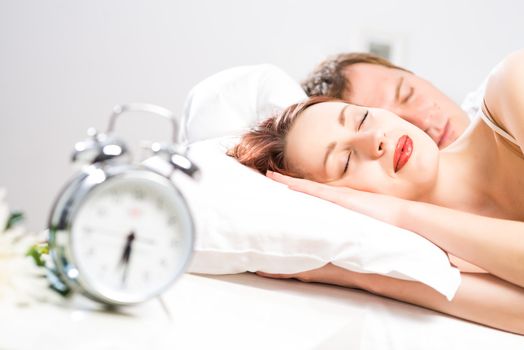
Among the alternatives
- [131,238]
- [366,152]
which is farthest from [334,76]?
[131,238]

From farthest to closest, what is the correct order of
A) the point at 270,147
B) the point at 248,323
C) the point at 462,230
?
1. the point at 270,147
2. the point at 462,230
3. the point at 248,323

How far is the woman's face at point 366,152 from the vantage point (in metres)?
1.71

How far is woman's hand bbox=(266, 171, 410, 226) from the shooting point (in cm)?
160

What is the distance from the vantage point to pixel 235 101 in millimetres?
2543

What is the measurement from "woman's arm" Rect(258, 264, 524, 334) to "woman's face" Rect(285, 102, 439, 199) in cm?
31

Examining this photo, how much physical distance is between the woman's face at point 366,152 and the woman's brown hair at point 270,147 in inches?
3.1

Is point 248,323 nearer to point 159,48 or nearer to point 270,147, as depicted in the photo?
point 270,147

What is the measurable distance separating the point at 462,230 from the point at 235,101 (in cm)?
121

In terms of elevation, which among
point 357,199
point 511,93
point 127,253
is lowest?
point 357,199

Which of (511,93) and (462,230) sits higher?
(511,93)

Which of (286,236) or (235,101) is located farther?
(235,101)

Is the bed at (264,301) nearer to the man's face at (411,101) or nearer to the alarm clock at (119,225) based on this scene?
the alarm clock at (119,225)

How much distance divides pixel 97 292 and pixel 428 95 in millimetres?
1802

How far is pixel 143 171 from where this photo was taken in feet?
3.63
